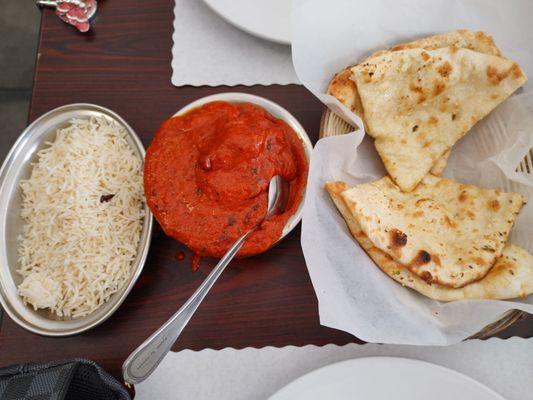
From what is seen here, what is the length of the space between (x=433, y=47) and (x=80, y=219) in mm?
1001

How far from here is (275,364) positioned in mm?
1151

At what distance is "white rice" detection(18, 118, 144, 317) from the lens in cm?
113

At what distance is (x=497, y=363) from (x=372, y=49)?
0.86m

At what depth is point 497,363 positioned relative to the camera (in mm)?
1134

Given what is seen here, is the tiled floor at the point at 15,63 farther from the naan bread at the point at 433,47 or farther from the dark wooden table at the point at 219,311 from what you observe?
the naan bread at the point at 433,47

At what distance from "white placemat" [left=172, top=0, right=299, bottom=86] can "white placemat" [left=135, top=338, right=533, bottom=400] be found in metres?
0.76

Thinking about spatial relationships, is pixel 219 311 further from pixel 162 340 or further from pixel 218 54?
pixel 218 54

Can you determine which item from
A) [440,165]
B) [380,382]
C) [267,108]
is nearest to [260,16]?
[267,108]

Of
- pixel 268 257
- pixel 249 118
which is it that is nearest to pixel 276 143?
pixel 249 118

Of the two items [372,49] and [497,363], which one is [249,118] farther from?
[497,363]

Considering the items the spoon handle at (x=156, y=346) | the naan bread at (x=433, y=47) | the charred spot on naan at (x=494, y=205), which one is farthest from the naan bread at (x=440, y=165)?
the spoon handle at (x=156, y=346)

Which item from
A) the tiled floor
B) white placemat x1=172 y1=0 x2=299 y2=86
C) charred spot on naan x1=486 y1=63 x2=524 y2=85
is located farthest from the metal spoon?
the tiled floor

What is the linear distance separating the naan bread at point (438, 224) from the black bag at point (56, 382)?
65 cm

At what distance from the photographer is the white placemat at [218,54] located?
4.49 feet
